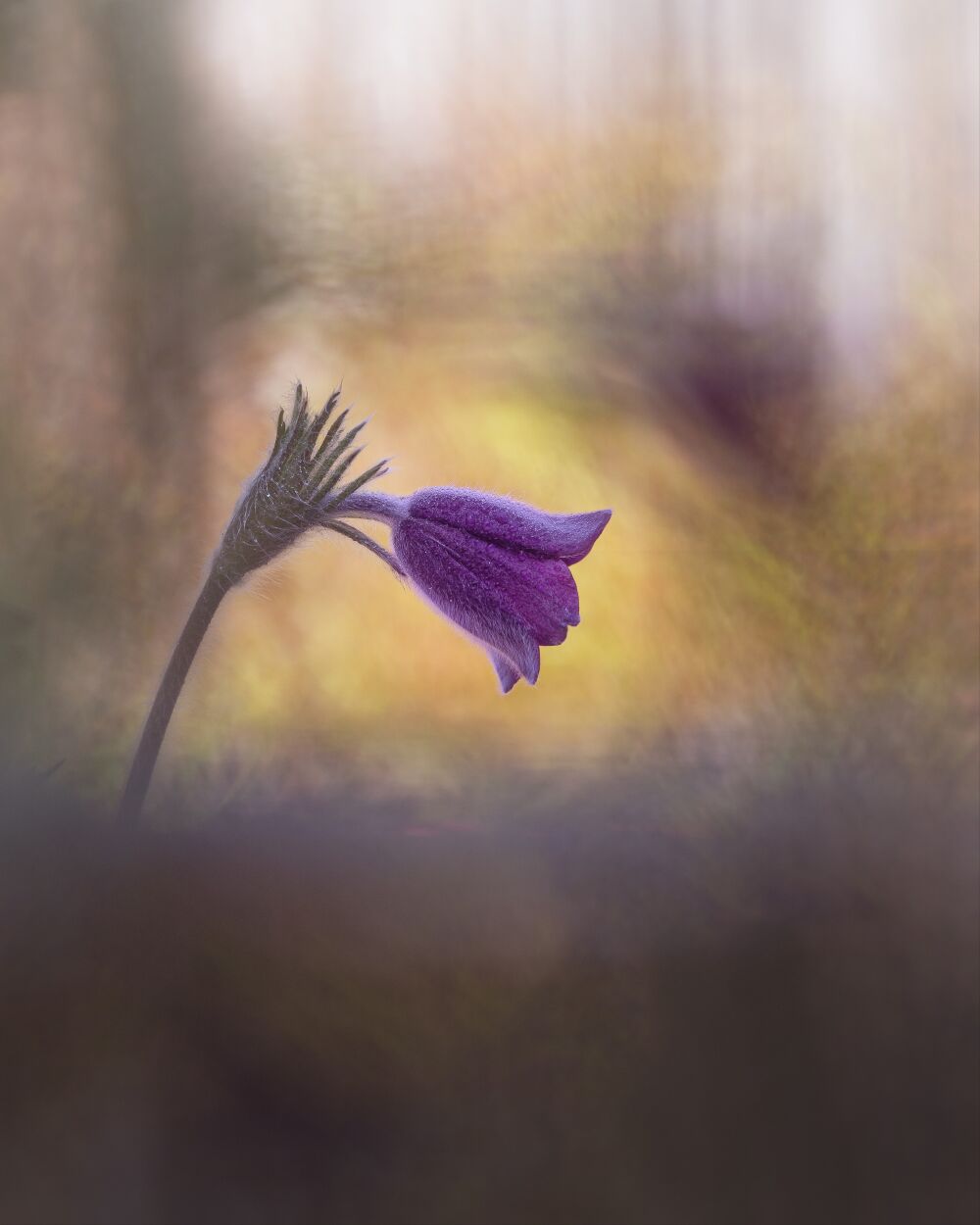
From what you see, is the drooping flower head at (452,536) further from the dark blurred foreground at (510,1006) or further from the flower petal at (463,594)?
the dark blurred foreground at (510,1006)

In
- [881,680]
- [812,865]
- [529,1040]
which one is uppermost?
[881,680]

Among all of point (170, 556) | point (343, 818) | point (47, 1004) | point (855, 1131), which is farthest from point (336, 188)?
point (855, 1131)

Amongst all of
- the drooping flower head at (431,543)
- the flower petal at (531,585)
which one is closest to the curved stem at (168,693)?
the drooping flower head at (431,543)

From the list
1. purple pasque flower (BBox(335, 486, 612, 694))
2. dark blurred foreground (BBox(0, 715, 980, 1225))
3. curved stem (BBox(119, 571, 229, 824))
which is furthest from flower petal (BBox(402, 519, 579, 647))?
dark blurred foreground (BBox(0, 715, 980, 1225))

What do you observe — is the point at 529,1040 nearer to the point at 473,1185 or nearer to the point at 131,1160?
the point at 473,1185

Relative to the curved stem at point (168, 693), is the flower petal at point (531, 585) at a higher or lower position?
higher

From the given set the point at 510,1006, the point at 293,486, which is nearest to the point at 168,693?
the point at 293,486

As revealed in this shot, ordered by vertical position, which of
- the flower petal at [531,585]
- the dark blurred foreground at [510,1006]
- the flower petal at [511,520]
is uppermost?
the flower petal at [511,520]
